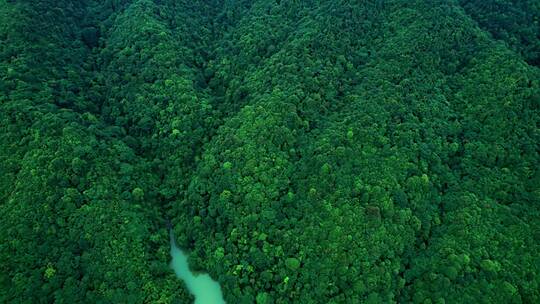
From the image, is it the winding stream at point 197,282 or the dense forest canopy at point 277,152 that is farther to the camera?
the winding stream at point 197,282

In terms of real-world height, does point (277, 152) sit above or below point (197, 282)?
above

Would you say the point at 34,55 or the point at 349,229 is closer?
the point at 349,229

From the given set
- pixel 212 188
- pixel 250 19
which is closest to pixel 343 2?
pixel 250 19

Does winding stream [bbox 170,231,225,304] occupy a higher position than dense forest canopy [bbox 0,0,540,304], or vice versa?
dense forest canopy [bbox 0,0,540,304]

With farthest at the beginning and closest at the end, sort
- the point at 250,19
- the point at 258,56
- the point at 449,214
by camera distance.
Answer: the point at 250,19 < the point at 258,56 < the point at 449,214

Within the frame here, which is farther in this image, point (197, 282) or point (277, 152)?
point (277, 152)

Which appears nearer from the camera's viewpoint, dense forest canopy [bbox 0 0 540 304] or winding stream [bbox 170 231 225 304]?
dense forest canopy [bbox 0 0 540 304]

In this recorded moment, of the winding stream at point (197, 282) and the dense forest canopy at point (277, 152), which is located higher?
the dense forest canopy at point (277, 152)

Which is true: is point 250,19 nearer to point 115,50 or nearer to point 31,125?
point 115,50
